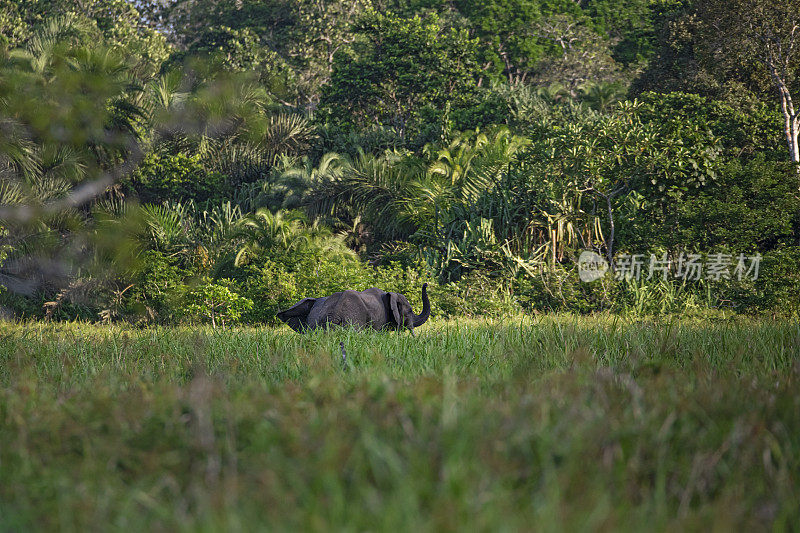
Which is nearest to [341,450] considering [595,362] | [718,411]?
[718,411]

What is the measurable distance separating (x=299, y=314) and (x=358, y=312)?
0.63 meters

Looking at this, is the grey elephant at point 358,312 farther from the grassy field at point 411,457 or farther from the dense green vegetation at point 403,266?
the grassy field at point 411,457

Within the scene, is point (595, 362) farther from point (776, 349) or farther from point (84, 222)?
point (84, 222)

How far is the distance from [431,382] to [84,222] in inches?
518

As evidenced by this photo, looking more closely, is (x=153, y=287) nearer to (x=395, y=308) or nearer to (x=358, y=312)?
(x=358, y=312)

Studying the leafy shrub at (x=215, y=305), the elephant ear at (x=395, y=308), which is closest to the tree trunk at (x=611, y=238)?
the leafy shrub at (x=215, y=305)

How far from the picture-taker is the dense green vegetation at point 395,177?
35.4ft

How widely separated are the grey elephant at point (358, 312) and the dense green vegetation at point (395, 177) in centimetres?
375

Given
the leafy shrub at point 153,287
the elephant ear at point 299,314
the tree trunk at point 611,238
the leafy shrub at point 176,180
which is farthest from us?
the leafy shrub at point 176,180

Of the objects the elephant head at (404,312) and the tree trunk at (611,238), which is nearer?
the elephant head at (404,312)

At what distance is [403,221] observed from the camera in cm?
1422

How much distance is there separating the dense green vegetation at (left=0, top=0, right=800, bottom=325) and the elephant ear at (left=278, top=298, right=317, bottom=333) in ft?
11.7

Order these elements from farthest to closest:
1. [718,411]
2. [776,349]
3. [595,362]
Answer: [776,349] → [595,362] → [718,411]

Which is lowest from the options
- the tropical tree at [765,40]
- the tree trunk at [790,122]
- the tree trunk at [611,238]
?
the tree trunk at [611,238]
